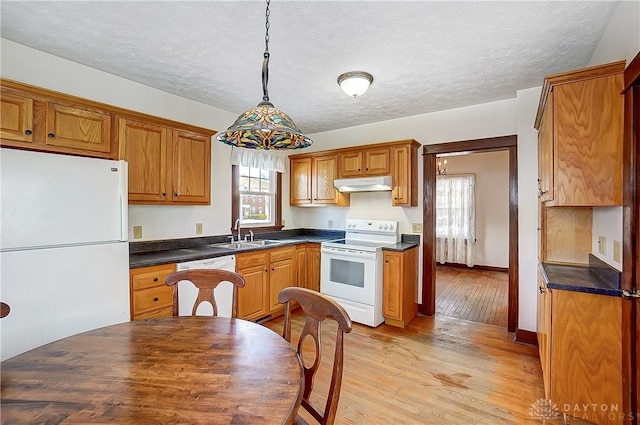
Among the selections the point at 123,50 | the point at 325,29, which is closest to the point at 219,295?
the point at 123,50

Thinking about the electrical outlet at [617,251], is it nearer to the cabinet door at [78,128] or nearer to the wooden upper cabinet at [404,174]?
the wooden upper cabinet at [404,174]

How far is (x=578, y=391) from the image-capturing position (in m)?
1.71

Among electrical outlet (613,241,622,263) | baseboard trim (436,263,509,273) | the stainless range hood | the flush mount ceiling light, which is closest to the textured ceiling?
the flush mount ceiling light

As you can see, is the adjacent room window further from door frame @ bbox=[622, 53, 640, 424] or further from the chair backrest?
the chair backrest

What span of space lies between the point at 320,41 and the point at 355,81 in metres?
0.57

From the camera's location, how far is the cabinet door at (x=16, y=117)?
1.83 metres

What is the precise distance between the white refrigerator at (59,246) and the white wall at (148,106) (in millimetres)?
784

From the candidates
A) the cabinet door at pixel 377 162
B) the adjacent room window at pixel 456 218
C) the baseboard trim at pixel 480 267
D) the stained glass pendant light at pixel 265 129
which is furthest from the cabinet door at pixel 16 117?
the baseboard trim at pixel 480 267

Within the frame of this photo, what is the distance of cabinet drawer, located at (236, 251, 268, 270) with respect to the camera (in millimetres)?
3100

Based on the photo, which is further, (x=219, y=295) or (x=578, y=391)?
(x=219, y=295)

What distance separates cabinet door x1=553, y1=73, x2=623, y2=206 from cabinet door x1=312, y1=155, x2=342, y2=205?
2604 millimetres

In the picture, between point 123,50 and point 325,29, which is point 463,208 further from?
point 123,50

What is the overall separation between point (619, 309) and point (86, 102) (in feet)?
12.1

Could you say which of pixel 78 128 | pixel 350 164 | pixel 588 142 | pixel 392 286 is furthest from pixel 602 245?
pixel 78 128
